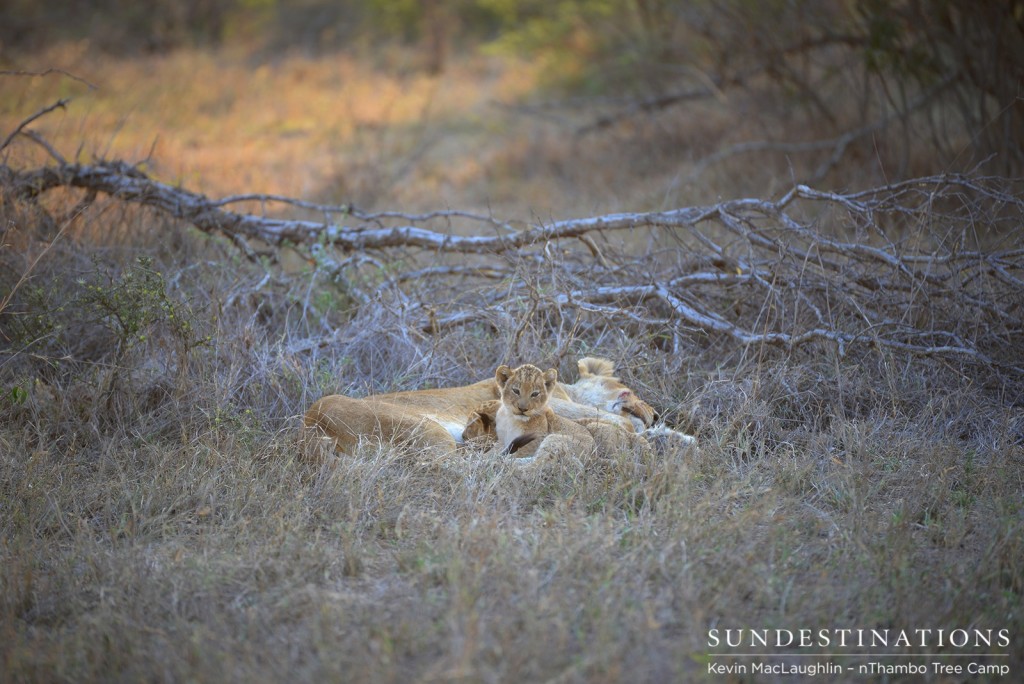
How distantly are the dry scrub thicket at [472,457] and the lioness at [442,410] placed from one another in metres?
0.19

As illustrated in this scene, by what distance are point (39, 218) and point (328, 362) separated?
312cm

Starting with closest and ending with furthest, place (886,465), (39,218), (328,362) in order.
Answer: (886,465) → (328,362) → (39,218)

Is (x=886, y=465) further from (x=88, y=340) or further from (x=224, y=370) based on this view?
(x=88, y=340)

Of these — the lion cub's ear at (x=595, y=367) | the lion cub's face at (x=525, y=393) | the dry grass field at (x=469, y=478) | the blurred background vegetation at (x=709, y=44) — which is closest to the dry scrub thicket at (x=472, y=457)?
the dry grass field at (x=469, y=478)

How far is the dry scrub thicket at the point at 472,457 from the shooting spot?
3.18m

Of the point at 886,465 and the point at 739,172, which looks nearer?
the point at 886,465

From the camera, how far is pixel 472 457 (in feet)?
15.4

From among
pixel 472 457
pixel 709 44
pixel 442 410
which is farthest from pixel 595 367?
pixel 709 44

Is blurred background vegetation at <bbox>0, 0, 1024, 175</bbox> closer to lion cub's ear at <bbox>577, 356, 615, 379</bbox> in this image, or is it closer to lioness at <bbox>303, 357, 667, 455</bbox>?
lion cub's ear at <bbox>577, 356, 615, 379</bbox>

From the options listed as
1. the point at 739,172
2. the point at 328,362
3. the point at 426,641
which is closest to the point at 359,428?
the point at 328,362

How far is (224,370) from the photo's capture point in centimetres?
558

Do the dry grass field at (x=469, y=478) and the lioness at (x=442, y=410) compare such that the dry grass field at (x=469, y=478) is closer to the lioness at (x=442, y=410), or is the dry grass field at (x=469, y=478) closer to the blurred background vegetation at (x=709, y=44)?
the lioness at (x=442, y=410)

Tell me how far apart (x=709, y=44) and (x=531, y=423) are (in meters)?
10.2

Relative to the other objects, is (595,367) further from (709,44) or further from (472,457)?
(709,44)
